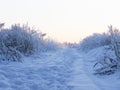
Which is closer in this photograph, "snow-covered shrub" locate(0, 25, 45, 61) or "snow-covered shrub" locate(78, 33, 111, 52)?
"snow-covered shrub" locate(0, 25, 45, 61)

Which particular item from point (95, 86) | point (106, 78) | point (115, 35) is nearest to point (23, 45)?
point (115, 35)

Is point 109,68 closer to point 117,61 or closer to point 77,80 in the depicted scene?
point 117,61

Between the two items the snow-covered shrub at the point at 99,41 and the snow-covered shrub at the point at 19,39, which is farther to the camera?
the snow-covered shrub at the point at 99,41

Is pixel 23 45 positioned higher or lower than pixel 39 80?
higher

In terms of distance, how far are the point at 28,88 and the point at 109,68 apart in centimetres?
391

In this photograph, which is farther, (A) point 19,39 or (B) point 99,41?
(B) point 99,41

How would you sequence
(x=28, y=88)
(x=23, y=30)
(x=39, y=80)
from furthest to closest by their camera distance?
(x=23, y=30), (x=39, y=80), (x=28, y=88)

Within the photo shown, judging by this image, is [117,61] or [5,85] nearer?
[5,85]

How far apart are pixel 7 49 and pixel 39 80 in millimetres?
5351

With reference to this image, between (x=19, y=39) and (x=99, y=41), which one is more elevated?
(x=99, y=41)

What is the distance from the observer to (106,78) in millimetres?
10031

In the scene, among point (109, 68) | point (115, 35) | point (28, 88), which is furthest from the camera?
point (115, 35)

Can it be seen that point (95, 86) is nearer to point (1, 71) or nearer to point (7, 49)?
point (1, 71)

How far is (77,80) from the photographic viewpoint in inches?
366
